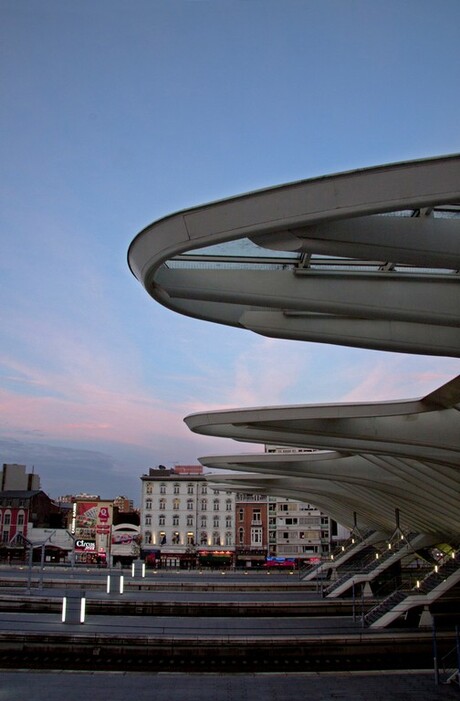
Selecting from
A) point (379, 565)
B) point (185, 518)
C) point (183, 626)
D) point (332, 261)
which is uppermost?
point (332, 261)

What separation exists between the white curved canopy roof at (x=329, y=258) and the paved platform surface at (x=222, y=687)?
9.48 m

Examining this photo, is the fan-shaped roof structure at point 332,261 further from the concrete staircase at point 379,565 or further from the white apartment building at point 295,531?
the white apartment building at point 295,531

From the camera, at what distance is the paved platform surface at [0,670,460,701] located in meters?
16.1

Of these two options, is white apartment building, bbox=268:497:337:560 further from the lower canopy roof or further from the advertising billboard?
the lower canopy roof

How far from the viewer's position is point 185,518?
276ft

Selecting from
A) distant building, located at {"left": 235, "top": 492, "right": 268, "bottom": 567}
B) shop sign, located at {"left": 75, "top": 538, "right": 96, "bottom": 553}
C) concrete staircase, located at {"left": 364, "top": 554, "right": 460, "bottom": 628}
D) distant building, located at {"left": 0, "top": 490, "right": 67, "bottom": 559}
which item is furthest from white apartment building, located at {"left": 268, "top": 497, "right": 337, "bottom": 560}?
concrete staircase, located at {"left": 364, "top": 554, "right": 460, "bottom": 628}

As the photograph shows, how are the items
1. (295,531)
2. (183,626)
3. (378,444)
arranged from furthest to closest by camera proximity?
1. (295,531)
2. (183,626)
3. (378,444)

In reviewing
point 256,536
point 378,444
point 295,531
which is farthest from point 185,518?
point 378,444

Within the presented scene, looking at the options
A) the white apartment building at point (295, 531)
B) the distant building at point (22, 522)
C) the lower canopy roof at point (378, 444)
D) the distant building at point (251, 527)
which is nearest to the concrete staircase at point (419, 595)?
the lower canopy roof at point (378, 444)

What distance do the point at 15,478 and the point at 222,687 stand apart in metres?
88.2

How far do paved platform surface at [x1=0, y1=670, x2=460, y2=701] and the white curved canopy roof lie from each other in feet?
31.1

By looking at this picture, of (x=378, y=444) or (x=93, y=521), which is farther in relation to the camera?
A: (x=93, y=521)

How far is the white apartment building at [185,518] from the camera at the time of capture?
82375mm

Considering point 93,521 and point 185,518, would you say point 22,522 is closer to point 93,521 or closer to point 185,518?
point 93,521
